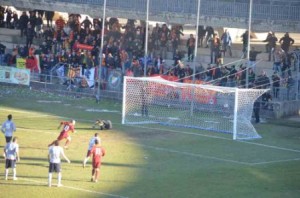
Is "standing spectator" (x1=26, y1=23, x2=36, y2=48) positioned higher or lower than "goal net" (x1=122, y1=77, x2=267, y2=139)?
higher

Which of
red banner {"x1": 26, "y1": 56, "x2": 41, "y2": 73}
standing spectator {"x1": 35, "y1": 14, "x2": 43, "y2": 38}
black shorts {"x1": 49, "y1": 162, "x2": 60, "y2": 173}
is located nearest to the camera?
black shorts {"x1": 49, "y1": 162, "x2": 60, "y2": 173}

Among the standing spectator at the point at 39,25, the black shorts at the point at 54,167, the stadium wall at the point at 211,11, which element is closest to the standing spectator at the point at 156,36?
the stadium wall at the point at 211,11

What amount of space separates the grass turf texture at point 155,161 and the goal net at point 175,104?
42.6 inches

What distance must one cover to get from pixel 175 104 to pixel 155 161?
11.2 meters

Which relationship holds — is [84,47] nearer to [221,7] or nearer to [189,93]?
[221,7]

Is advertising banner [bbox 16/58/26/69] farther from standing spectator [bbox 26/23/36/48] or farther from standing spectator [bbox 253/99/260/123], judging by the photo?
standing spectator [bbox 253/99/260/123]

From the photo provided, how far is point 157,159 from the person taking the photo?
1331 inches

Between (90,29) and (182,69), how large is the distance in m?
10.9

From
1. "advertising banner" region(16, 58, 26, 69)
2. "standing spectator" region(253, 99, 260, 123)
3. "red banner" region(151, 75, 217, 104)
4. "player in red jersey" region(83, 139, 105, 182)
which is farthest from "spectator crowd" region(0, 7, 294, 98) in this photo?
"player in red jersey" region(83, 139, 105, 182)

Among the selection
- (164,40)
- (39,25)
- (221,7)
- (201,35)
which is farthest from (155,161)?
(39,25)

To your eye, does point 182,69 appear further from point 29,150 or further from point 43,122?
point 29,150

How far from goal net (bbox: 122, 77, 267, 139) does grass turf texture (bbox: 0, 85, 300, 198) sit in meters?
1.08

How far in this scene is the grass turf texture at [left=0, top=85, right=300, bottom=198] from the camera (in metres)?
28.6

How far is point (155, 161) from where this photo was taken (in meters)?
33.3
